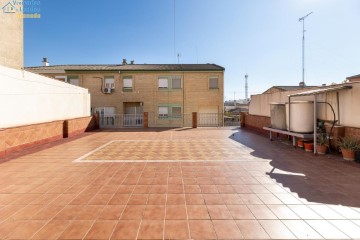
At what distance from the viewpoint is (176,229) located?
118 inches

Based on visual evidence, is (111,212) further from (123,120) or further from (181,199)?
(123,120)

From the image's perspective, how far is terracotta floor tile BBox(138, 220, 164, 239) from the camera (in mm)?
2838

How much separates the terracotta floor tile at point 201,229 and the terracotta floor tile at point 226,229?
0.07m

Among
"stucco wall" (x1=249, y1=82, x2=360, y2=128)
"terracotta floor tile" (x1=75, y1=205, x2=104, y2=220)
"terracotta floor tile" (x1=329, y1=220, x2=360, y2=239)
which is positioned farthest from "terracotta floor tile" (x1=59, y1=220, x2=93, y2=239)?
"stucco wall" (x1=249, y1=82, x2=360, y2=128)

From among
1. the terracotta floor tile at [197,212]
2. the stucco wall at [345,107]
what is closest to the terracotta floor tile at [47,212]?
the terracotta floor tile at [197,212]

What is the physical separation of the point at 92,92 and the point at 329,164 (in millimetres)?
22410

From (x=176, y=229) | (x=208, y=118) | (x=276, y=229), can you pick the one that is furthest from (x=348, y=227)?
(x=208, y=118)

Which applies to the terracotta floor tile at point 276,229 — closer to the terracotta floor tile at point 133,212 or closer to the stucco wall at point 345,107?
the terracotta floor tile at point 133,212

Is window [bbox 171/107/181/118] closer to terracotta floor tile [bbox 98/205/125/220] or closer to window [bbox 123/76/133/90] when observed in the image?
window [bbox 123/76/133/90]

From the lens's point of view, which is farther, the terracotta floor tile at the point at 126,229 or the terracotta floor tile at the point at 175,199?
the terracotta floor tile at the point at 175,199

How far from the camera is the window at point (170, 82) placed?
2298cm

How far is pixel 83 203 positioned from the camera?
12.5ft

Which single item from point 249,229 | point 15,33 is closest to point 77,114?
point 15,33

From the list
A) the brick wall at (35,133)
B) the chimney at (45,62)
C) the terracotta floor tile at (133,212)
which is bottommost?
the terracotta floor tile at (133,212)
